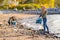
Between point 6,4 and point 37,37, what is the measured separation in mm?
36413

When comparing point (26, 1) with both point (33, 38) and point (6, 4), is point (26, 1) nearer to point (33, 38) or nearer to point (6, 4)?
point (6, 4)

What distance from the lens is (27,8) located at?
46.8m

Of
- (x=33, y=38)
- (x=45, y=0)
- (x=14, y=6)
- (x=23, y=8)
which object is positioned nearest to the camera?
(x=33, y=38)

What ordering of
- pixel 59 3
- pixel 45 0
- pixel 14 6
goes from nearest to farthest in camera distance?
pixel 14 6
pixel 45 0
pixel 59 3

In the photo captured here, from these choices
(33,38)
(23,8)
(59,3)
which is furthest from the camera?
(59,3)

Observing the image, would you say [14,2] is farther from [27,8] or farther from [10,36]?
[10,36]

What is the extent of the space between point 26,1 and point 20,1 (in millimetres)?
1454

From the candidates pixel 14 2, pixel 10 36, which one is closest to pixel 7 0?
pixel 14 2

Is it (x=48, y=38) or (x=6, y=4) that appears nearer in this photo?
(x=48, y=38)

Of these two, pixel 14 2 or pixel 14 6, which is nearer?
pixel 14 6

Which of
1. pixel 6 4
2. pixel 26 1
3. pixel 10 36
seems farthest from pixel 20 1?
pixel 10 36

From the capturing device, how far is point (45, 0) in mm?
52500

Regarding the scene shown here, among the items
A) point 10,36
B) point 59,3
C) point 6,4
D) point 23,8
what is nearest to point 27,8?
point 23,8

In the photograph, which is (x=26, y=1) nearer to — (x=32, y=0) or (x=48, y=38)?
(x=32, y=0)
